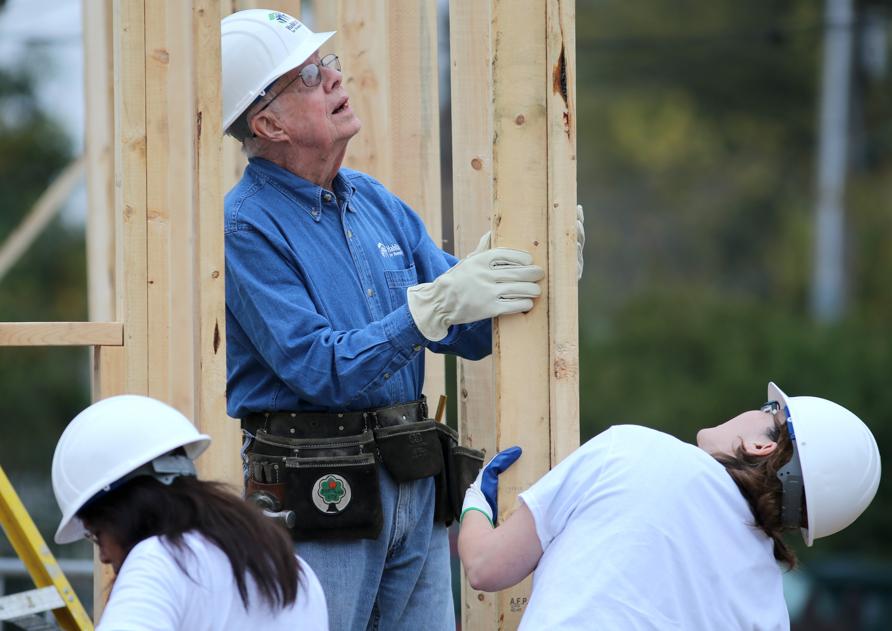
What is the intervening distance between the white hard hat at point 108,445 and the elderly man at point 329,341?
71cm

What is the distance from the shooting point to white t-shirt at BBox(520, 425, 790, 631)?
271cm

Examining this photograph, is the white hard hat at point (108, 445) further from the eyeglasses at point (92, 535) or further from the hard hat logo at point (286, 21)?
the hard hat logo at point (286, 21)

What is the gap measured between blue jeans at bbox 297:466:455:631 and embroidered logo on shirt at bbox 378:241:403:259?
60cm

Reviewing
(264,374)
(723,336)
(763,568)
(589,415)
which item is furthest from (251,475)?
(723,336)

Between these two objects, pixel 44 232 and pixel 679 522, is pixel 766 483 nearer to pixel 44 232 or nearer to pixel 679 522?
pixel 679 522

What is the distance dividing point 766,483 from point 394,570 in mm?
1222

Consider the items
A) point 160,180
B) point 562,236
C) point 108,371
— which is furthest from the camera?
point 108,371

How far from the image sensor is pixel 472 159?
4.07m

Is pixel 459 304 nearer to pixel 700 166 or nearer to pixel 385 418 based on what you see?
pixel 385 418

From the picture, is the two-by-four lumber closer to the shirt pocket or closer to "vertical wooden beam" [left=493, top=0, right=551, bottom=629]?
the shirt pocket

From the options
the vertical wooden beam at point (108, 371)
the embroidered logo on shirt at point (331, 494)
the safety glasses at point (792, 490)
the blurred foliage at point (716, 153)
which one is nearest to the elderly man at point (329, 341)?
the embroidered logo on shirt at point (331, 494)

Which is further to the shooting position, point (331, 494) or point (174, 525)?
point (331, 494)

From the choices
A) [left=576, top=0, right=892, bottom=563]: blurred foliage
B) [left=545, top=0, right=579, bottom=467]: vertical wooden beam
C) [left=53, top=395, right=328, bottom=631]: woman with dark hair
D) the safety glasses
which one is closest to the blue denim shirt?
[left=545, top=0, right=579, bottom=467]: vertical wooden beam

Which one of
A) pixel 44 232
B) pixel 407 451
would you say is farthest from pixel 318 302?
Answer: pixel 44 232
